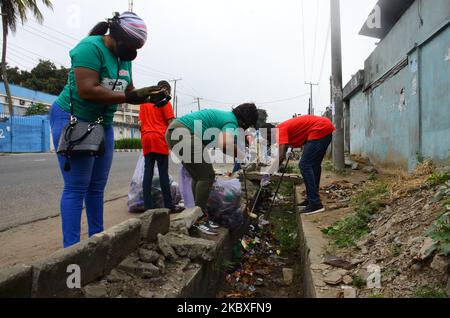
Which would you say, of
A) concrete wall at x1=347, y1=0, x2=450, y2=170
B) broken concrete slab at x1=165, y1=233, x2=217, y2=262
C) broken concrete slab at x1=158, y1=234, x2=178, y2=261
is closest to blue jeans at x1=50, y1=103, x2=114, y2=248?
broken concrete slab at x1=158, y1=234, x2=178, y2=261

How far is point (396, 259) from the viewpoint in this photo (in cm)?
231

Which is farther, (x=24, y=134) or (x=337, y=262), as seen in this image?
(x=24, y=134)

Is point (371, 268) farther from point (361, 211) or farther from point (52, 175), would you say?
point (52, 175)

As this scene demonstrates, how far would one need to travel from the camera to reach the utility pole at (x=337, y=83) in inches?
343

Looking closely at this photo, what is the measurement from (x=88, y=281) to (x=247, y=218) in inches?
112

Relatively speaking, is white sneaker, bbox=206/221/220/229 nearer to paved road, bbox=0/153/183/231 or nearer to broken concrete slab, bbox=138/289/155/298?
broken concrete slab, bbox=138/289/155/298

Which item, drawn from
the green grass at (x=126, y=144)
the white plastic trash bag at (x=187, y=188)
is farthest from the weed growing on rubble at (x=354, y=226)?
the green grass at (x=126, y=144)

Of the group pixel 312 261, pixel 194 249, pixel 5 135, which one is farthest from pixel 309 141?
pixel 5 135

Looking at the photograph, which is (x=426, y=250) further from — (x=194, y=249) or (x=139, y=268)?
(x=139, y=268)

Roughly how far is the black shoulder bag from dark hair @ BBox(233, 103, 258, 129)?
1676 millimetres

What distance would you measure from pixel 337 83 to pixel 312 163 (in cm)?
481

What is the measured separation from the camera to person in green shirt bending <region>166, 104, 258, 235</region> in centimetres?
344

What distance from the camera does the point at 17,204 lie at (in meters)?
4.84

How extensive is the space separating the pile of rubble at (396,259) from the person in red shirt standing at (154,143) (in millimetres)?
1871
